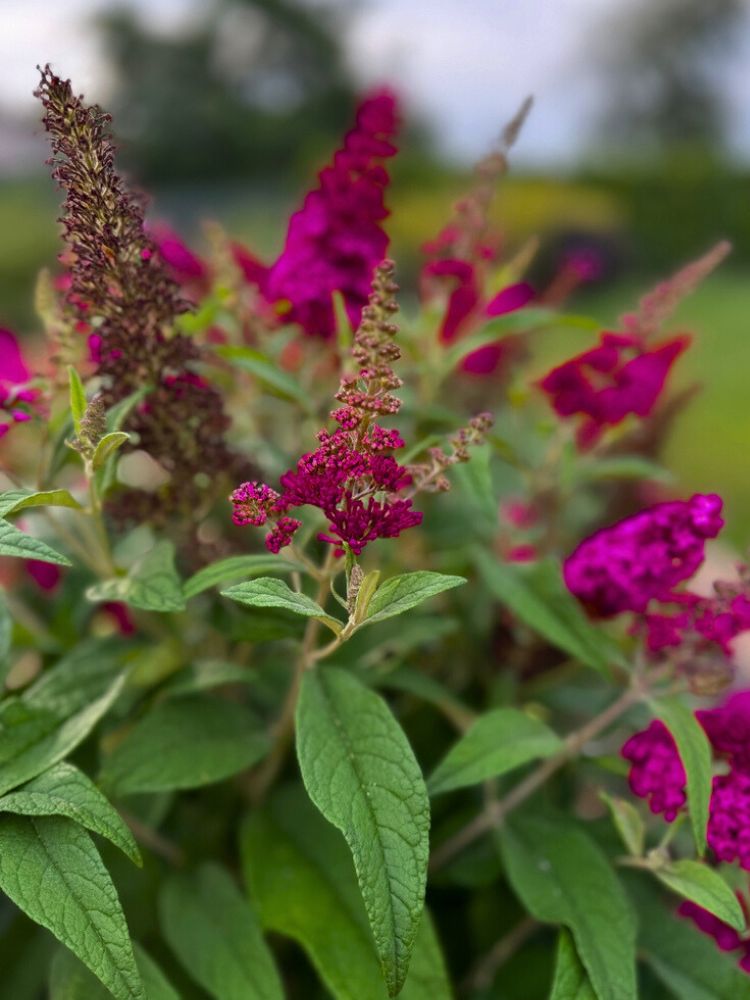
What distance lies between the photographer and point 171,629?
34.4 inches

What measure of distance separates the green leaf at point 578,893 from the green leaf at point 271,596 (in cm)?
30

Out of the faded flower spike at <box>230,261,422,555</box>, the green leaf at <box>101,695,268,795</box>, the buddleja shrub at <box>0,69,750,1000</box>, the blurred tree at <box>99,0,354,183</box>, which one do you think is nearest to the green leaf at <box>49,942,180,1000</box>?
the buddleja shrub at <box>0,69,750,1000</box>

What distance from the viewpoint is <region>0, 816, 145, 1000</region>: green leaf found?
546 millimetres

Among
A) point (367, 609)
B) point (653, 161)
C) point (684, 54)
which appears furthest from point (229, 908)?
point (684, 54)

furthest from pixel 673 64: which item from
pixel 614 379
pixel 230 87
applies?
pixel 614 379

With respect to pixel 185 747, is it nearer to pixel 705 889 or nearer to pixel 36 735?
pixel 36 735

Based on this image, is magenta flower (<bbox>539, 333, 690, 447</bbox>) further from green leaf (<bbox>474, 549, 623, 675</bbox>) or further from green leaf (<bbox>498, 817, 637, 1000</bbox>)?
green leaf (<bbox>498, 817, 637, 1000</bbox>)

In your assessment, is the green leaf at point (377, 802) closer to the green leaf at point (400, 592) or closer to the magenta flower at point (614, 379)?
the green leaf at point (400, 592)

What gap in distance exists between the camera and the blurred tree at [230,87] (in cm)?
1412

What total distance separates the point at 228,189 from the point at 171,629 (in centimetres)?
1450

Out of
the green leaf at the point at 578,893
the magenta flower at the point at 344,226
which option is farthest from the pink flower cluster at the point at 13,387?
the green leaf at the point at 578,893

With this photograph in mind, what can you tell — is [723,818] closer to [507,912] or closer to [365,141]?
[507,912]

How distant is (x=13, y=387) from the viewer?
73 cm

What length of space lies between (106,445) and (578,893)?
47 cm
